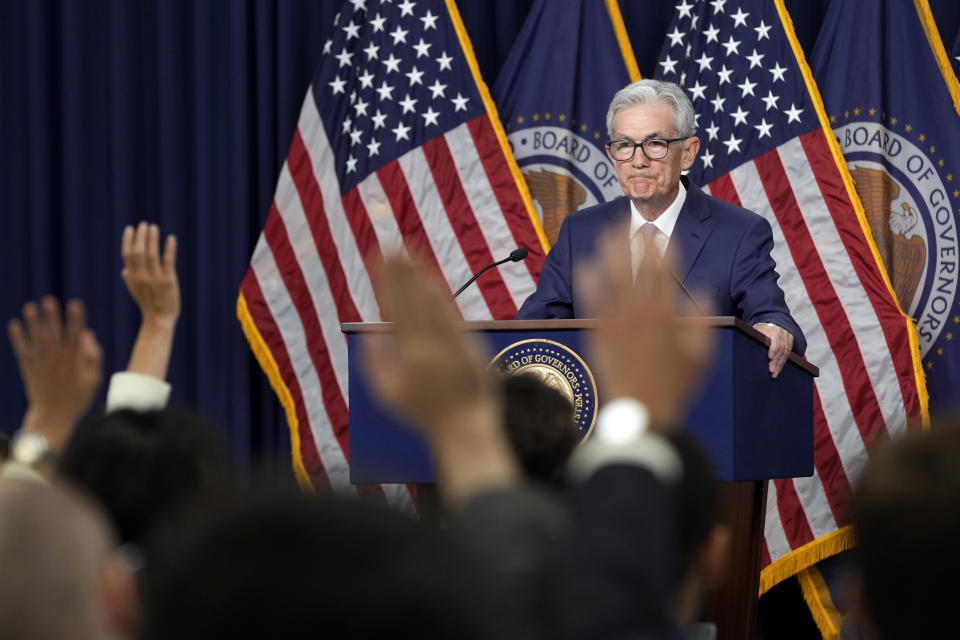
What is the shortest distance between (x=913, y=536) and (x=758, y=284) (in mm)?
2853

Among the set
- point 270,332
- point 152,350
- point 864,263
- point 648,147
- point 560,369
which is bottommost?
point 270,332

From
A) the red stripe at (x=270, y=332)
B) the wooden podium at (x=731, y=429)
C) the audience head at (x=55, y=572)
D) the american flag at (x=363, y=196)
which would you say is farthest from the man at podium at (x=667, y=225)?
the audience head at (x=55, y=572)

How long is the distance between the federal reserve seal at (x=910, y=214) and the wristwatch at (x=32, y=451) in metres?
4.30

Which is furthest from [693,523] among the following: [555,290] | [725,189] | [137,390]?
[725,189]

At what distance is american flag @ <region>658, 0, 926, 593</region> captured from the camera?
194 inches

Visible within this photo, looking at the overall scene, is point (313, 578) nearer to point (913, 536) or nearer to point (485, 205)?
point (913, 536)

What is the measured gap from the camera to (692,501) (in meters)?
0.94

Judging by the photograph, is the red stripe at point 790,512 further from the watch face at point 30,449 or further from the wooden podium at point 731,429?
the watch face at point 30,449

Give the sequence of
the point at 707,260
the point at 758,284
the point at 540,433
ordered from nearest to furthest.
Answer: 1. the point at 540,433
2. the point at 758,284
3. the point at 707,260

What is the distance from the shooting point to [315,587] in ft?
1.88

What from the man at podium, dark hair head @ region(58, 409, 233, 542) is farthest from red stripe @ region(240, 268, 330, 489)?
dark hair head @ region(58, 409, 233, 542)

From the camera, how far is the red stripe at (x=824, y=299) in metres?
4.94

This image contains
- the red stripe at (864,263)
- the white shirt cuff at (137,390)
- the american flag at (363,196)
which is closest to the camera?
the white shirt cuff at (137,390)

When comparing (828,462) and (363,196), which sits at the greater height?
(363,196)
